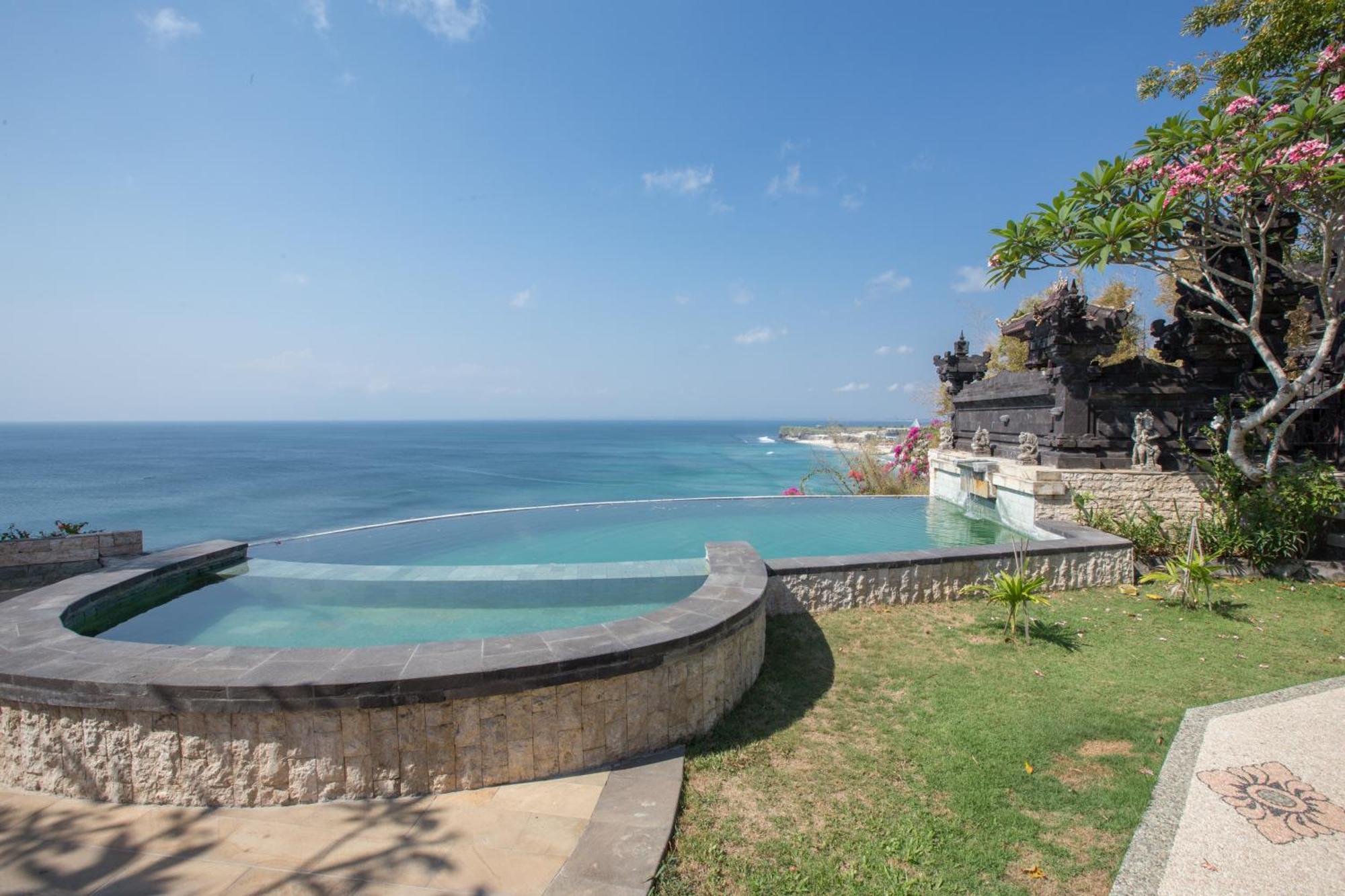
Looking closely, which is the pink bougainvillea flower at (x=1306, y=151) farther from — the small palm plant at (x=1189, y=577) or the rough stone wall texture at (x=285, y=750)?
the rough stone wall texture at (x=285, y=750)

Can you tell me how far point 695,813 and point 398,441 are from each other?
93.9m

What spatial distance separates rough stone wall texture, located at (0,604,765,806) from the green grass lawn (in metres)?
0.97

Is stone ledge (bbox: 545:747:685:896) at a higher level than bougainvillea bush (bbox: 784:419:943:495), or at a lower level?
lower

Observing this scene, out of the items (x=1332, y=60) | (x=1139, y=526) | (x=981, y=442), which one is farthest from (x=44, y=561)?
(x=1332, y=60)

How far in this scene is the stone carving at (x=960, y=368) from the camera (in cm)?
1524

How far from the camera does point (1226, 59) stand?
10586 millimetres

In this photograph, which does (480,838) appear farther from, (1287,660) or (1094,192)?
(1094,192)

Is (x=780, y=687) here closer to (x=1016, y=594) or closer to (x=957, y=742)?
(x=957, y=742)

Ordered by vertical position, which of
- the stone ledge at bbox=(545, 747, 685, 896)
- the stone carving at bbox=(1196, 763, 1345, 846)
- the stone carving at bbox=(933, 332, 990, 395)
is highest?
the stone carving at bbox=(933, 332, 990, 395)

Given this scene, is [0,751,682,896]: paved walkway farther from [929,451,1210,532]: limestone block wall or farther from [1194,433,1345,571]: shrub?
[1194,433,1345,571]: shrub

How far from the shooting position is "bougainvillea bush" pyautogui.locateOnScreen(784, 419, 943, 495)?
16453mm

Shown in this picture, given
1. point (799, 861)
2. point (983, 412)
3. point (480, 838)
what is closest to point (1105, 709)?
→ point (799, 861)

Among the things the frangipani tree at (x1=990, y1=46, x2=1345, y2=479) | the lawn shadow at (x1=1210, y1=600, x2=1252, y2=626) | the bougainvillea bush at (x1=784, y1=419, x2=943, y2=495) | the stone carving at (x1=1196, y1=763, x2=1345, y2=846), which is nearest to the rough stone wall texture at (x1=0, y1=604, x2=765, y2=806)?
the stone carving at (x1=1196, y1=763, x2=1345, y2=846)

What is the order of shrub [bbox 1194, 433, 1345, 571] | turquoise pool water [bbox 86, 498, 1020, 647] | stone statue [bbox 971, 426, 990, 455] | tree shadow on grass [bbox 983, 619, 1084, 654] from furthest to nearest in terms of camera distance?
stone statue [bbox 971, 426, 990, 455] → shrub [bbox 1194, 433, 1345, 571] → tree shadow on grass [bbox 983, 619, 1084, 654] → turquoise pool water [bbox 86, 498, 1020, 647]
